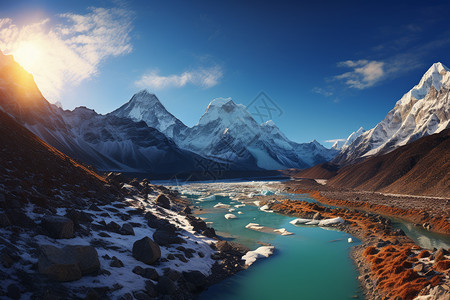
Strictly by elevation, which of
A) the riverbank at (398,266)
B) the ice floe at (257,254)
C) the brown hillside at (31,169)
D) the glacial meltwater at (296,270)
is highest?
the brown hillside at (31,169)

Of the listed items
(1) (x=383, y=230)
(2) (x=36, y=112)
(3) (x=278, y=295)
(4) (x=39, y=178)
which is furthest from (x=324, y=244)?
(2) (x=36, y=112)

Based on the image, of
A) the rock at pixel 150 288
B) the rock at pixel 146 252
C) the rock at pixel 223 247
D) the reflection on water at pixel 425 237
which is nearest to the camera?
the rock at pixel 150 288

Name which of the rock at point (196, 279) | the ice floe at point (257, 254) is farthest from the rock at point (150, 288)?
the ice floe at point (257, 254)

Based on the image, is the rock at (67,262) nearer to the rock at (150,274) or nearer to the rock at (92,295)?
the rock at (92,295)

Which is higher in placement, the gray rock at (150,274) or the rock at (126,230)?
the rock at (126,230)

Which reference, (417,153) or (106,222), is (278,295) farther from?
(417,153)

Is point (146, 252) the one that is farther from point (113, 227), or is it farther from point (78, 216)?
point (78, 216)

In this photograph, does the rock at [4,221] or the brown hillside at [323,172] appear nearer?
the rock at [4,221]
